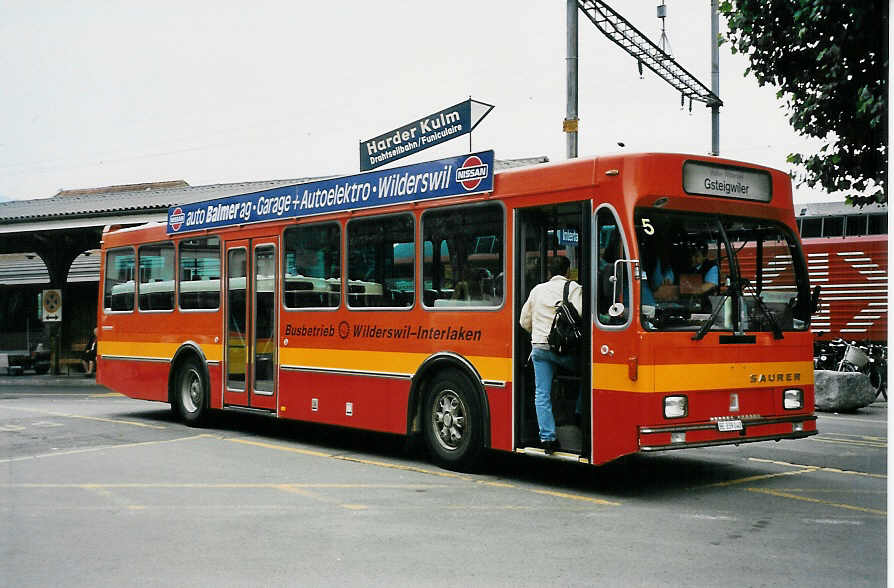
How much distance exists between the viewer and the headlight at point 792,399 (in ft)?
28.3

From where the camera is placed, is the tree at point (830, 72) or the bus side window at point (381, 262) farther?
the bus side window at point (381, 262)

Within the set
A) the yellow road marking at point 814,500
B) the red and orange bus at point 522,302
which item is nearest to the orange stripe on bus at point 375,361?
the red and orange bus at point 522,302

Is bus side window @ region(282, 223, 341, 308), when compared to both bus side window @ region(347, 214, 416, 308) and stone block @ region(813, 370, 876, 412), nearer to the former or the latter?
bus side window @ region(347, 214, 416, 308)

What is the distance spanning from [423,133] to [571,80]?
2.44m

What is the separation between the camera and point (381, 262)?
1036cm

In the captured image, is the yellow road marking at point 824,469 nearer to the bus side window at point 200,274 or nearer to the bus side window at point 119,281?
the bus side window at point 200,274

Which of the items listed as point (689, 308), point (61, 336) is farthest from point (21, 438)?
point (61, 336)

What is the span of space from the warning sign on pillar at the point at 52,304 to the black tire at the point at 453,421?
2017 cm

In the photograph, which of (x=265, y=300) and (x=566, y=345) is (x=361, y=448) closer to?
(x=265, y=300)

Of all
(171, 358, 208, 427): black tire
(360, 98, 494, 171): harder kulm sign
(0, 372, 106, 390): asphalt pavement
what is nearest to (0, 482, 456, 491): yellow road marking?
(171, 358, 208, 427): black tire

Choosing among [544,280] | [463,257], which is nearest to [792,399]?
[544,280]

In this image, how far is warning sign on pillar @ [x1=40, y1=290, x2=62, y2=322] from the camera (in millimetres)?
26984

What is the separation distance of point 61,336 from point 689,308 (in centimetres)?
2502

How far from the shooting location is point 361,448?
11336 mm
